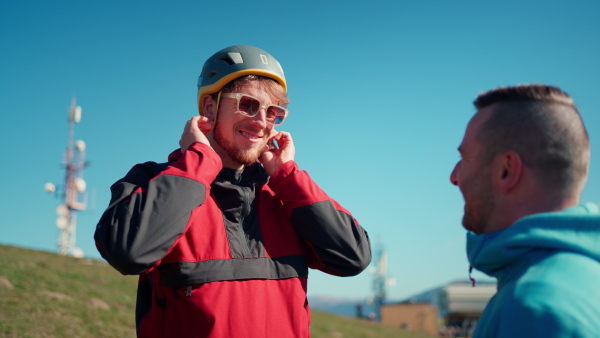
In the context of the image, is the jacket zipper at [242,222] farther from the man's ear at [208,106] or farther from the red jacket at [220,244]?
the man's ear at [208,106]

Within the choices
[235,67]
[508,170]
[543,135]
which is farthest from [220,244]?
[543,135]

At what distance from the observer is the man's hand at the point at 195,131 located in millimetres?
3209

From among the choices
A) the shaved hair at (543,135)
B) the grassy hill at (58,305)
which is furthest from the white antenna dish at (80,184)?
the shaved hair at (543,135)

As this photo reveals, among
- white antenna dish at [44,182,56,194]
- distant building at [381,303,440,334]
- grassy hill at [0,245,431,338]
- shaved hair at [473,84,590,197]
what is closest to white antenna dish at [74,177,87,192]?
white antenna dish at [44,182,56,194]

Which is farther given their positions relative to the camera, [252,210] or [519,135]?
[252,210]

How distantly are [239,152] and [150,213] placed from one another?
2.75ft

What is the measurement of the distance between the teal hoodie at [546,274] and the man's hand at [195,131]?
1.93 metres

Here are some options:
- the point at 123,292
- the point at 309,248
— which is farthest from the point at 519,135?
the point at 123,292

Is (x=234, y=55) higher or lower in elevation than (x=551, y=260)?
higher

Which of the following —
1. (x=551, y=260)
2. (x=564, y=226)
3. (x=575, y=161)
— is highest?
(x=575, y=161)

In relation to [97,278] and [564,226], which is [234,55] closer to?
[564,226]

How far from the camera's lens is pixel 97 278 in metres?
16.3

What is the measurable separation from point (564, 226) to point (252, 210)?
6.45 feet

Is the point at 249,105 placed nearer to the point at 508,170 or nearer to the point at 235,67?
the point at 235,67
